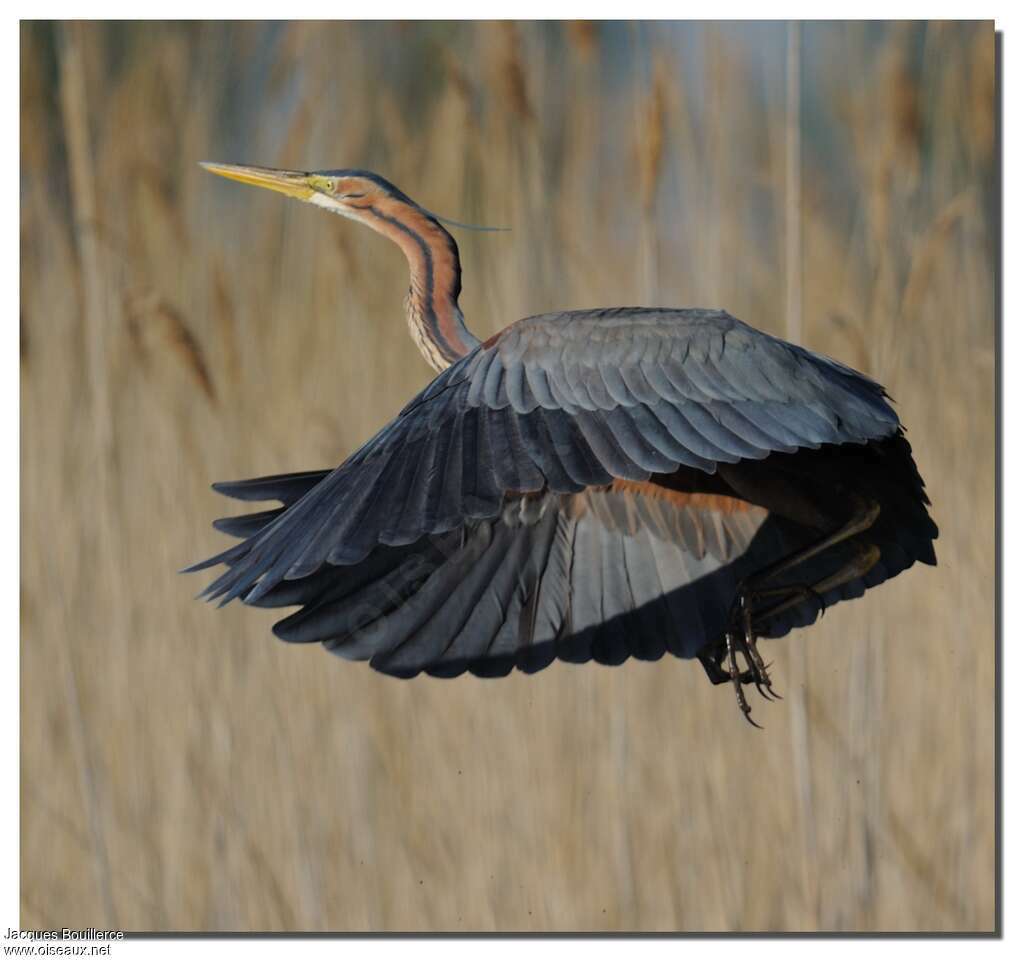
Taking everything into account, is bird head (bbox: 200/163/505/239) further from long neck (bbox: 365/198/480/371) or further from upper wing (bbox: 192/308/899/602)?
upper wing (bbox: 192/308/899/602)

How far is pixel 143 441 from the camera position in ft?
10.2

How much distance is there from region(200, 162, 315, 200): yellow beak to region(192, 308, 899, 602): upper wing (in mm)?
797

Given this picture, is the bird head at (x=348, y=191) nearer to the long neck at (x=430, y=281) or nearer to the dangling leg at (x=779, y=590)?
the long neck at (x=430, y=281)

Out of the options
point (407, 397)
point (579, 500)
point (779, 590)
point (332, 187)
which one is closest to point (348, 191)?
point (332, 187)

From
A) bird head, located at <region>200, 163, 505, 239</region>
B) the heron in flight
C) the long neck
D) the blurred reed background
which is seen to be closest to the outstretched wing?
the heron in flight

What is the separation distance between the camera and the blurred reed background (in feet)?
9.61

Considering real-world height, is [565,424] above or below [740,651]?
above

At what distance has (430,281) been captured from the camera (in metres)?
3.05

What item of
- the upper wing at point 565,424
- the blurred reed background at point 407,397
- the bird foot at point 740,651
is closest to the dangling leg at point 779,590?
the bird foot at point 740,651

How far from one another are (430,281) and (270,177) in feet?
1.23

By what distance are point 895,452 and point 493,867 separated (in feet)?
3.54

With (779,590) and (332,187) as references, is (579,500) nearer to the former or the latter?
(779,590)

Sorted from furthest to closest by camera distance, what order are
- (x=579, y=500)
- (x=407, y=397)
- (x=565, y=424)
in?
1. (x=407, y=397)
2. (x=579, y=500)
3. (x=565, y=424)

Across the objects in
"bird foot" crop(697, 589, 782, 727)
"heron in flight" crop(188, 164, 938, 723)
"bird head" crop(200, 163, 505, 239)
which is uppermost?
"bird head" crop(200, 163, 505, 239)
